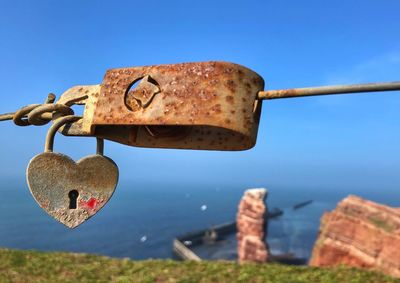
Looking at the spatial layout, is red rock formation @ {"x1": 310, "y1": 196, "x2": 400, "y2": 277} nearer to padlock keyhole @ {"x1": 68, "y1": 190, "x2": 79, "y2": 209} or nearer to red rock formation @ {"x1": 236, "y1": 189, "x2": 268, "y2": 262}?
red rock formation @ {"x1": 236, "y1": 189, "x2": 268, "y2": 262}

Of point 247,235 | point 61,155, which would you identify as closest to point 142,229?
point 247,235

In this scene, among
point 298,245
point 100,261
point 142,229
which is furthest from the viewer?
point 142,229

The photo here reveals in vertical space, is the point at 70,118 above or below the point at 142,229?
above

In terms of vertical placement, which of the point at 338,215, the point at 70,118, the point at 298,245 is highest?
the point at 70,118

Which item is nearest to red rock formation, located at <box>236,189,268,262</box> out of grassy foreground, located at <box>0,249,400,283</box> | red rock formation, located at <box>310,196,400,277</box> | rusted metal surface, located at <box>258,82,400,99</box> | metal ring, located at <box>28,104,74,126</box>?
red rock formation, located at <box>310,196,400,277</box>

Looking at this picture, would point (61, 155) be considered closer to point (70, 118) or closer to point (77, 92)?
point (70, 118)

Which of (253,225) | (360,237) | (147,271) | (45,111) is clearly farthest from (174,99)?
(253,225)
